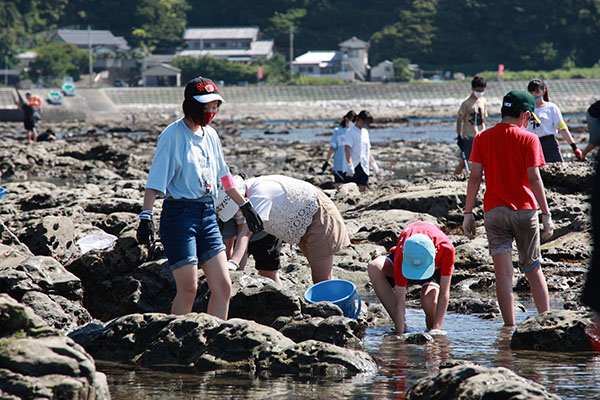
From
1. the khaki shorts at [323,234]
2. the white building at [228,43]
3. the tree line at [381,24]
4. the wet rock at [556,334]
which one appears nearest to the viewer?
the wet rock at [556,334]

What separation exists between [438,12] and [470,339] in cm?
9651

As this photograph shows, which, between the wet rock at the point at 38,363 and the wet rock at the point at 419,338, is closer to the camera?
the wet rock at the point at 38,363

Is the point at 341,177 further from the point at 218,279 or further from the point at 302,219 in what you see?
the point at 218,279

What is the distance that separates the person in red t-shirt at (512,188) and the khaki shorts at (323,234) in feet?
3.38

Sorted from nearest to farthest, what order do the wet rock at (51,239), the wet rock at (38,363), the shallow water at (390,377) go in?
the wet rock at (38,363) → the shallow water at (390,377) → the wet rock at (51,239)

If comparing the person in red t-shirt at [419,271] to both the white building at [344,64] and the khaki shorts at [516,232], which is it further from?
the white building at [344,64]

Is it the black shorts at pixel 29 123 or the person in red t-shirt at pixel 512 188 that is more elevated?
the person in red t-shirt at pixel 512 188

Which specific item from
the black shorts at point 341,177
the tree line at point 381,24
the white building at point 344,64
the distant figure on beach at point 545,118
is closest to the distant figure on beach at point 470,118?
the distant figure on beach at point 545,118

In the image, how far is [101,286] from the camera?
21.6 ft

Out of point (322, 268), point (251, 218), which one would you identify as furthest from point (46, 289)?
point (322, 268)

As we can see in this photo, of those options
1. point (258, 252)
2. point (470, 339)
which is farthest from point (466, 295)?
point (258, 252)

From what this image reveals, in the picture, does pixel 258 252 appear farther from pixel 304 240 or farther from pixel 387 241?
pixel 387 241

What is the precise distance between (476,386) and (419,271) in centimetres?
205

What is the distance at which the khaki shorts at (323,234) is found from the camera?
6.23 metres
